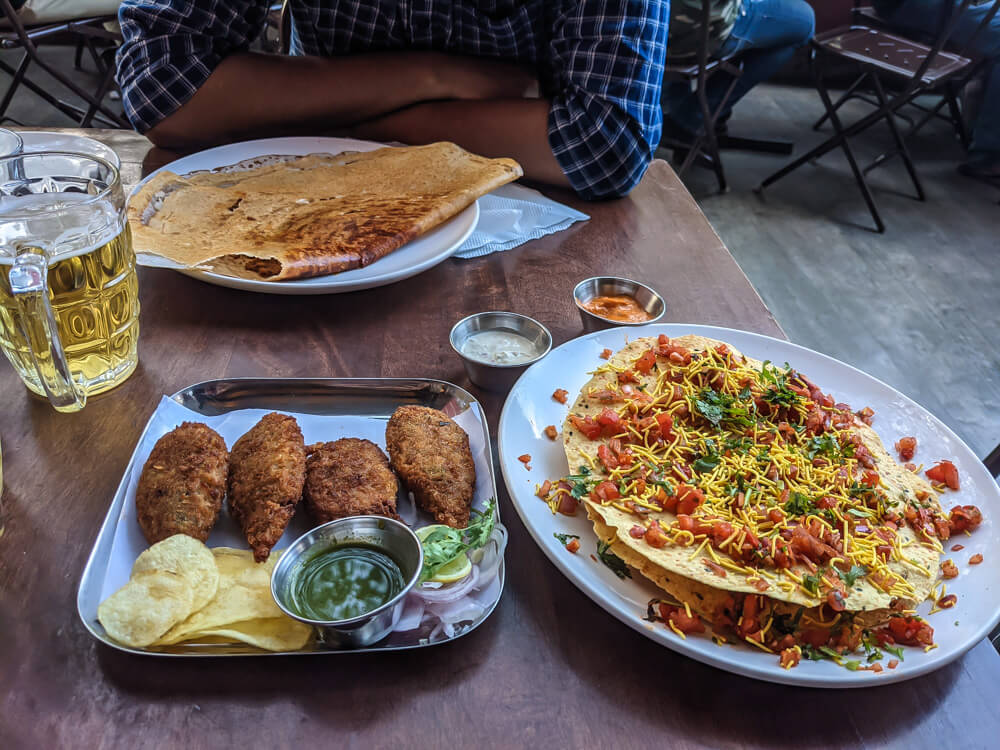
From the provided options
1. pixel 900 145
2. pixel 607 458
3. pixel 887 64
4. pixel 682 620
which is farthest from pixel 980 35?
pixel 682 620

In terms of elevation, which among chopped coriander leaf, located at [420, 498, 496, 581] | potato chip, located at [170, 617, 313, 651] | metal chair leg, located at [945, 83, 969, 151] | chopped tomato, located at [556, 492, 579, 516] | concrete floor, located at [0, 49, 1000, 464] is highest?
chopped coriander leaf, located at [420, 498, 496, 581]

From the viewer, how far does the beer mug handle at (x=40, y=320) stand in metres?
1.02

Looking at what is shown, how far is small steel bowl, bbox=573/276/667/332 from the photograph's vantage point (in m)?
1.53

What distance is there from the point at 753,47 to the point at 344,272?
15.0 ft

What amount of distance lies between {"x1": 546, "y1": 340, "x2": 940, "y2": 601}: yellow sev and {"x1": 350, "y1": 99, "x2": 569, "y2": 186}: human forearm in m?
1.00

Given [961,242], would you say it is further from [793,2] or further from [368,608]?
[368,608]

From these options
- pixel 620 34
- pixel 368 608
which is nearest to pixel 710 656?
pixel 368 608

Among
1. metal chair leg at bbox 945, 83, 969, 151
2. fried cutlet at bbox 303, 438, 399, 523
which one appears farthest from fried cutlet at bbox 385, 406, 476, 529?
metal chair leg at bbox 945, 83, 969, 151

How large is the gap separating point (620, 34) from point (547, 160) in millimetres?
395

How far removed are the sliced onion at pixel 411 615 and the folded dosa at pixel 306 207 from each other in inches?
33.6

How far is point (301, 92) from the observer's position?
2.25 m

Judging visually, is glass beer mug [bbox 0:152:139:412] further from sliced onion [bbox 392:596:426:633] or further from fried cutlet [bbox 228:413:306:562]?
sliced onion [bbox 392:596:426:633]

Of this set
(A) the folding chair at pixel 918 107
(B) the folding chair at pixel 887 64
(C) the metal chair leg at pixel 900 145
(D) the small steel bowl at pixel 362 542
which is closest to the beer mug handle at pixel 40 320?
(D) the small steel bowl at pixel 362 542

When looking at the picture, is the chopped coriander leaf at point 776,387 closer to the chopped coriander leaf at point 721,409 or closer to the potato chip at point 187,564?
the chopped coriander leaf at point 721,409
